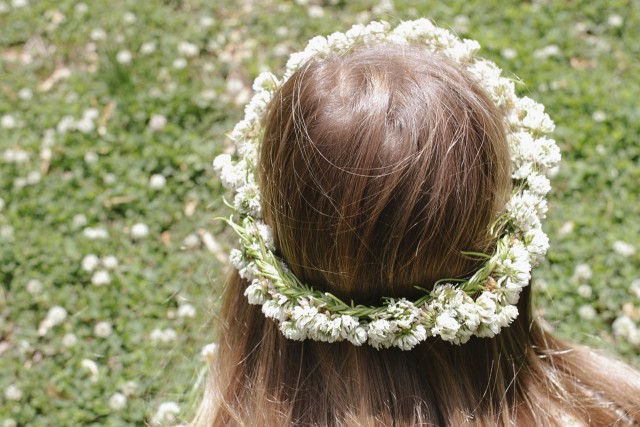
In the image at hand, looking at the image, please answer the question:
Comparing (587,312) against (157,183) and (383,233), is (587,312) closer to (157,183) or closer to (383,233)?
(383,233)

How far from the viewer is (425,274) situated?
1.39 m

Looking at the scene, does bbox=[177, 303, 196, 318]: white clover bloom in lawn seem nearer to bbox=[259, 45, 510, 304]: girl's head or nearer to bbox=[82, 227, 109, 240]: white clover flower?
bbox=[82, 227, 109, 240]: white clover flower

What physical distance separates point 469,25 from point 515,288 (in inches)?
93.6

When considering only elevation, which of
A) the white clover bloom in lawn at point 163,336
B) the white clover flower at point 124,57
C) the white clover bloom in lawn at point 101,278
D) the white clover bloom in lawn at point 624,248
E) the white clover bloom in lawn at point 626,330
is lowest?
the white clover bloom in lawn at point 163,336

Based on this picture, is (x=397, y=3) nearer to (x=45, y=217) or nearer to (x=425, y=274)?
(x=45, y=217)

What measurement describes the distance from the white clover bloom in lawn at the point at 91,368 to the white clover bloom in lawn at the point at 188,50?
1.57 m

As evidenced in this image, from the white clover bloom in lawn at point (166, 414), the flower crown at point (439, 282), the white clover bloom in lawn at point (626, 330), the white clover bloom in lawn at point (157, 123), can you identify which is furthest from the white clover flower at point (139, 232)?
the white clover bloom in lawn at point (626, 330)

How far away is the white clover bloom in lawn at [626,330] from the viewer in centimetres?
246

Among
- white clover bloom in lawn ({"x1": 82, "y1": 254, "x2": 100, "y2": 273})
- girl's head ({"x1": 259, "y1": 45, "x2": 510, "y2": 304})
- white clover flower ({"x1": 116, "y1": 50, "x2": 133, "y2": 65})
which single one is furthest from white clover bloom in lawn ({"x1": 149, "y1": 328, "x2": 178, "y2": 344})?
white clover flower ({"x1": 116, "y1": 50, "x2": 133, "y2": 65})

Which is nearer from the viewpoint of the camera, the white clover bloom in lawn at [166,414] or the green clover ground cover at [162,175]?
the white clover bloom in lawn at [166,414]

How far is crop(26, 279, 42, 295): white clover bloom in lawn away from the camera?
108 inches

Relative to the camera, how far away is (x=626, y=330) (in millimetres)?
2480

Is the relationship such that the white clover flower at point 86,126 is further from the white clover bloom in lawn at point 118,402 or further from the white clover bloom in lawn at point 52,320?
the white clover bloom in lawn at point 118,402

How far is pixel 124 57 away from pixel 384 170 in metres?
2.50
